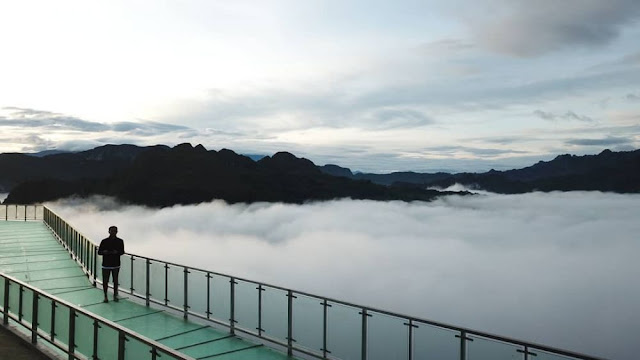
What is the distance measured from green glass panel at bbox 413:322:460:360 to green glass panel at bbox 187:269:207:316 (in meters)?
5.17

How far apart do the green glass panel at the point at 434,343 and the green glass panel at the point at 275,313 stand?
2.74m

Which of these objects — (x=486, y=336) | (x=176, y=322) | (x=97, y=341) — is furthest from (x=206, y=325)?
(x=486, y=336)

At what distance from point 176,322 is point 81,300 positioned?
117 inches

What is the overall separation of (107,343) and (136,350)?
0.81 m

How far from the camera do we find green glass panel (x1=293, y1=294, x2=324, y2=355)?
945cm

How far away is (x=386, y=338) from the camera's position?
8688 mm

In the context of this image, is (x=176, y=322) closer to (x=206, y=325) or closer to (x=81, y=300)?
(x=206, y=325)

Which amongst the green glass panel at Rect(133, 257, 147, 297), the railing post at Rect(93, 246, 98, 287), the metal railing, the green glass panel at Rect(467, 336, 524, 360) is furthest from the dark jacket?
the metal railing

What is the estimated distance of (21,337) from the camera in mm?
8336

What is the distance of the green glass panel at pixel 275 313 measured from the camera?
1007 centimetres

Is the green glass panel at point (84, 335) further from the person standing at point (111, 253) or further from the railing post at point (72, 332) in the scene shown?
the person standing at point (111, 253)

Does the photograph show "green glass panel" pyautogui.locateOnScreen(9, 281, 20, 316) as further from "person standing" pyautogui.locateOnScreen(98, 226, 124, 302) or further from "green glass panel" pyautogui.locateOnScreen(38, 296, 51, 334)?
"person standing" pyautogui.locateOnScreen(98, 226, 124, 302)

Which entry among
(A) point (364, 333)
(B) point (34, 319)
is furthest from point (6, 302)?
(A) point (364, 333)

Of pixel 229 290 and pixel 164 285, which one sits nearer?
pixel 229 290
